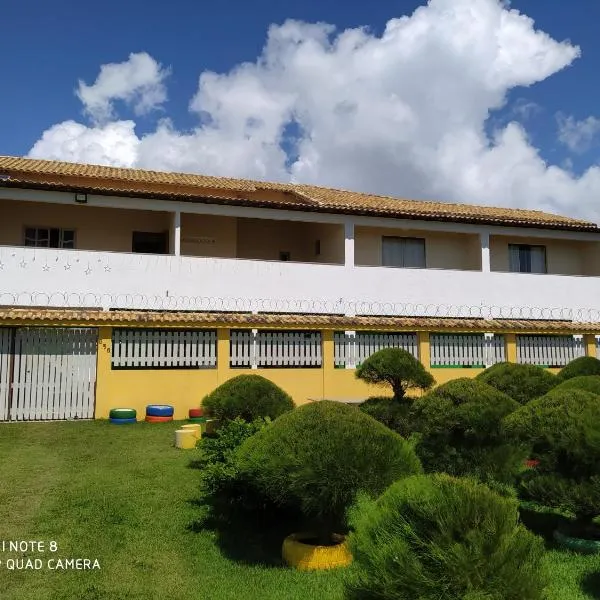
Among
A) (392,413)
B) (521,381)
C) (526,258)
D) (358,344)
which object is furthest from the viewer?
(526,258)

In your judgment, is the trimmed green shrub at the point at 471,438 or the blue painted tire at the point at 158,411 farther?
the blue painted tire at the point at 158,411

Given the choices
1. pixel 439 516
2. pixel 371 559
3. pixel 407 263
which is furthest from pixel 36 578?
pixel 407 263

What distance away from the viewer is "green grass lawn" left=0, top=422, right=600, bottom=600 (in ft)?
15.0

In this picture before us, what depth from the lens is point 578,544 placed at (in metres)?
5.36

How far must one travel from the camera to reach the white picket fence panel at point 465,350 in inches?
595

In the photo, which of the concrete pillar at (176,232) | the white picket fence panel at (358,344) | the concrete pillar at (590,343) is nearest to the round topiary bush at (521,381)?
the white picket fence panel at (358,344)

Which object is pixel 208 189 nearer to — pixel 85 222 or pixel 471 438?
pixel 85 222

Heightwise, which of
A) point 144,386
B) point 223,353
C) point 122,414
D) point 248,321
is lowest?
point 122,414

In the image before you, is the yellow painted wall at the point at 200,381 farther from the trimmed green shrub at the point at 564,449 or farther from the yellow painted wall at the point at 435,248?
the trimmed green shrub at the point at 564,449

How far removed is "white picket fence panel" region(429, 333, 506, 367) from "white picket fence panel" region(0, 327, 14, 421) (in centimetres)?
948

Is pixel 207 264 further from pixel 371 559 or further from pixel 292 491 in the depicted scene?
pixel 371 559

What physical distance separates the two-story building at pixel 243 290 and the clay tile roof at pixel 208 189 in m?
0.07

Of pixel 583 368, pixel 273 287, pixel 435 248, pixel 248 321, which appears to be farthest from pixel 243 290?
pixel 583 368

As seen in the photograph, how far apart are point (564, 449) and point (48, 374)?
10012 millimetres
